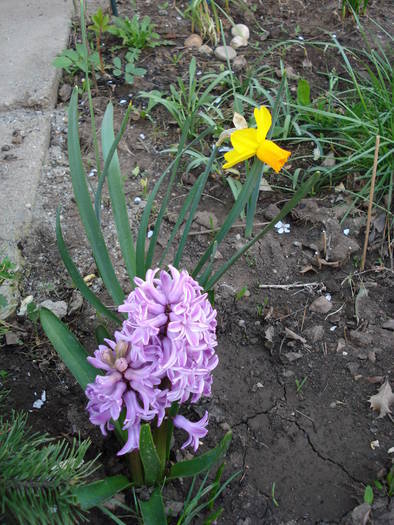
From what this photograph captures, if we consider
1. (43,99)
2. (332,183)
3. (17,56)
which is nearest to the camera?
(332,183)

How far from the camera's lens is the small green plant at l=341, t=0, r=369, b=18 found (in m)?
3.31

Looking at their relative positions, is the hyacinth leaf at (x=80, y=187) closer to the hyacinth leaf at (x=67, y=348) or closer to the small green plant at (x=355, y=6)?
the hyacinth leaf at (x=67, y=348)


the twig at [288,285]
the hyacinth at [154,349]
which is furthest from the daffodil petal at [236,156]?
the twig at [288,285]

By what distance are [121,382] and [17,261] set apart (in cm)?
104

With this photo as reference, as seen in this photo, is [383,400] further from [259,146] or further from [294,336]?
[259,146]

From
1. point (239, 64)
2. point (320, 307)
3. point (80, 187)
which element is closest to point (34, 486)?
point (80, 187)

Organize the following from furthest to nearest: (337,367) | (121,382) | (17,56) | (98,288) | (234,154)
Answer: (17,56), (98,288), (337,367), (234,154), (121,382)

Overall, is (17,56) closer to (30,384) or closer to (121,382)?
(30,384)

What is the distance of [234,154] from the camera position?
1.40 meters

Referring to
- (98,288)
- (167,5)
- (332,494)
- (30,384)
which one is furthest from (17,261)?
(167,5)

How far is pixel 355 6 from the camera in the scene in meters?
3.33

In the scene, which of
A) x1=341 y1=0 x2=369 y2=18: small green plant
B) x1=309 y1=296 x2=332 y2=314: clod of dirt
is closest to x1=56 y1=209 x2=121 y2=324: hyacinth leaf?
x1=309 y1=296 x2=332 y2=314: clod of dirt

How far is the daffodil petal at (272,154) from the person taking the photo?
1.36 m

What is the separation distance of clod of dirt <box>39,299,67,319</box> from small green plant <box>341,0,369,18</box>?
2317mm
